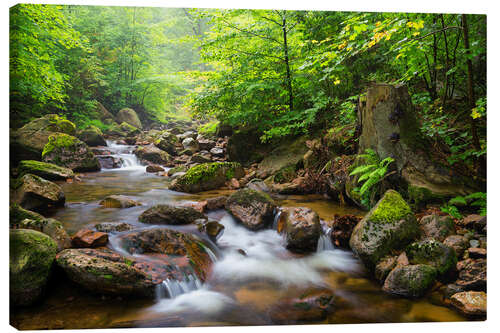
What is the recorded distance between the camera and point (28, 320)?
2.01 m

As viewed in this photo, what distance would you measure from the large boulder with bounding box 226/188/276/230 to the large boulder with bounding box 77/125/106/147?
16.9 ft

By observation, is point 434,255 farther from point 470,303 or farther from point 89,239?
point 89,239

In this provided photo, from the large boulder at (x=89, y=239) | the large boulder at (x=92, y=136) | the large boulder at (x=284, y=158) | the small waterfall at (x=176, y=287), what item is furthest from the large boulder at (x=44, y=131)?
the large boulder at (x=284, y=158)

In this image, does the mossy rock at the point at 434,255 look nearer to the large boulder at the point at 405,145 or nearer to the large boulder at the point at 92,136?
the large boulder at the point at 405,145

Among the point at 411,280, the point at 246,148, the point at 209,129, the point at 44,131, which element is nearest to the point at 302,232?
the point at 411,280

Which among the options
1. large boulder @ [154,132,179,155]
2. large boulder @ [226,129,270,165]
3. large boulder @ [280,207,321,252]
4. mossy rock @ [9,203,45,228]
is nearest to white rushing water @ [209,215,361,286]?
large boulder @ [280,207,321,252]

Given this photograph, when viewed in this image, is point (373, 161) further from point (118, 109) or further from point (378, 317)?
point (118, 109)

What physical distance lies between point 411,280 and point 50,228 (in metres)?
3.40

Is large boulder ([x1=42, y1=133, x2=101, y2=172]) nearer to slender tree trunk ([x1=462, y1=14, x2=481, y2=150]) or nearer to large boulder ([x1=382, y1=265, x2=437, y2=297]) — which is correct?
large boulder ([x1=382, y1=265, x2=437, y2=297])

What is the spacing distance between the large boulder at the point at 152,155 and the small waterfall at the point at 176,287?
693cm

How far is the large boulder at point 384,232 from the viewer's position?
2.89m

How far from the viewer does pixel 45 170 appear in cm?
560

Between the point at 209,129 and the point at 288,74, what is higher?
the point at 288,74

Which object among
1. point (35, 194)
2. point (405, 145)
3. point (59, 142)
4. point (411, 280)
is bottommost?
point (411, 280)
